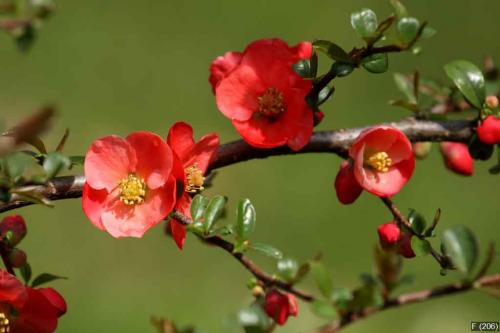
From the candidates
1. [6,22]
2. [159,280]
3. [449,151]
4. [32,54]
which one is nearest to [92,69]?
[32,54]

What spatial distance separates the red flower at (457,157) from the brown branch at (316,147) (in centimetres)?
9

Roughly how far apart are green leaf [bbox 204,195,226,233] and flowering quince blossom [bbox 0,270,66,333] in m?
0.13

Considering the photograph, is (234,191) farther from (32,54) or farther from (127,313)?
(32,54)

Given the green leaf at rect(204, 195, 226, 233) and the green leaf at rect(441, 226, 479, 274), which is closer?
the green leaf at rect(441, 226, 479, 274)

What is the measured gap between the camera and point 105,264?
1777 millimetres

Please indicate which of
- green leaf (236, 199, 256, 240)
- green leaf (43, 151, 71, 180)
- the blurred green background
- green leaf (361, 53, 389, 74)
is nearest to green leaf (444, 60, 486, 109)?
green leaf (361, 53, 389, 74)

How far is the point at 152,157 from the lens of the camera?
23.0 inches

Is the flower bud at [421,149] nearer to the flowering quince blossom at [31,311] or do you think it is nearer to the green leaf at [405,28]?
the green leaf at [405,28]

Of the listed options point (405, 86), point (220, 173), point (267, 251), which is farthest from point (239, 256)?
point (220, 173)

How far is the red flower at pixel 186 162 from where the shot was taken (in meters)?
0.57

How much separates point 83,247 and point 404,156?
129 centimetres

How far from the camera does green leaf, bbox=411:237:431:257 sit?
57 cm

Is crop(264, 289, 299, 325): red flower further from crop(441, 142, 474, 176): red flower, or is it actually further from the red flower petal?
crop(441, 142, 474, 176): red flower

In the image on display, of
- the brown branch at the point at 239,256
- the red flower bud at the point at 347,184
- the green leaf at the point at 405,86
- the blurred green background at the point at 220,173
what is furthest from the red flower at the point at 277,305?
the blurred green background at the point at 220,173
